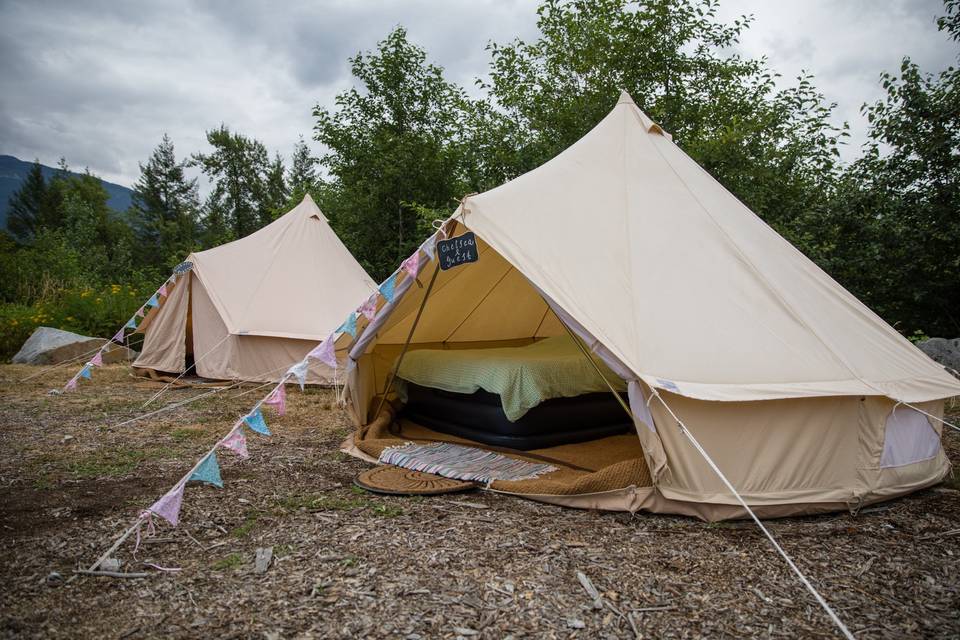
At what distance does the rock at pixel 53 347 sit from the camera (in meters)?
8.98

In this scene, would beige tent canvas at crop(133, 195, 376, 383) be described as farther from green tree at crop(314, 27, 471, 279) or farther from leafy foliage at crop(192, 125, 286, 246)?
leafy foliage at crop(192, 125, 286, 246)

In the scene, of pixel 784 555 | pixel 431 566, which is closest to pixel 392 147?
pixel 431 566

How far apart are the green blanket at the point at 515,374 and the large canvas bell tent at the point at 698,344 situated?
40 cm

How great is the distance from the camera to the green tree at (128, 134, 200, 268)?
2556 centimetres

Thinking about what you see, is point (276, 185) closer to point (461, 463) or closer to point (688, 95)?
point (688, 95)

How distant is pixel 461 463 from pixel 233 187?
26971 mm

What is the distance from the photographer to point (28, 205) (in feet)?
106

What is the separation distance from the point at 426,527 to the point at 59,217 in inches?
1399

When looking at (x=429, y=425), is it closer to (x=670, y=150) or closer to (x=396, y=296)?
(x=396, y=296)

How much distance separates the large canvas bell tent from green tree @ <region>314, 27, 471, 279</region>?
678cm

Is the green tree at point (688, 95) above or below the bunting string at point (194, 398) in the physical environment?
above

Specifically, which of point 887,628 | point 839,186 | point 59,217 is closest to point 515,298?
point 887,628

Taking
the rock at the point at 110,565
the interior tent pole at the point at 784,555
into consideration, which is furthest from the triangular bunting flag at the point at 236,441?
the interior tent pole at the point at 784,555

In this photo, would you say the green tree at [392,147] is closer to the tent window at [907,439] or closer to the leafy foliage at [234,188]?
the tent window at [907,439]
